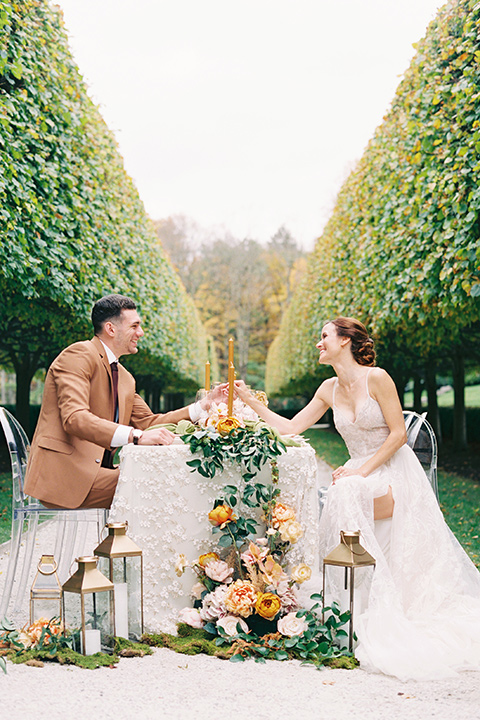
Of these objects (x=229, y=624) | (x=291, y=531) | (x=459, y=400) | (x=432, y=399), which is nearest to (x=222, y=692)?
(x=229, y=624)

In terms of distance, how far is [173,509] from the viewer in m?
3.98

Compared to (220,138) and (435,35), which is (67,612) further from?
(220,138)

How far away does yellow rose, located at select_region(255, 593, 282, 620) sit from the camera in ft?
12.2

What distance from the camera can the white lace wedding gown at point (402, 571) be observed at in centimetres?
356

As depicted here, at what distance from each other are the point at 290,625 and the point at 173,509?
93 cm

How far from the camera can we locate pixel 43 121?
823 cm

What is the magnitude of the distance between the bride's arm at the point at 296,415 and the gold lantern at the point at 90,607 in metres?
1.65

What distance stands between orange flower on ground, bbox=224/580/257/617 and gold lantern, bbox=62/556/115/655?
0.64 m

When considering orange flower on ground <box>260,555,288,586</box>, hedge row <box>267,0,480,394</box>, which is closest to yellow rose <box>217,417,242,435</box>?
orange flower on ground <box>260,555,288,586</box>

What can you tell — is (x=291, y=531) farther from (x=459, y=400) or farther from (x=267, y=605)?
(x=459, y=400)

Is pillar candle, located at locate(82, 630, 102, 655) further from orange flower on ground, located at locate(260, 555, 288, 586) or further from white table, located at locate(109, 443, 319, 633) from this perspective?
orange flower on ground, located at locate(260, 555, 288, 586)

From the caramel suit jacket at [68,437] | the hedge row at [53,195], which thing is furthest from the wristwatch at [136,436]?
the hedge row at [53,195]

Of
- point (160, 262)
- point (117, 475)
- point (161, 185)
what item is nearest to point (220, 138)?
point (161, 185)

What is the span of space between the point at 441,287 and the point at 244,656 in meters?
6.05
